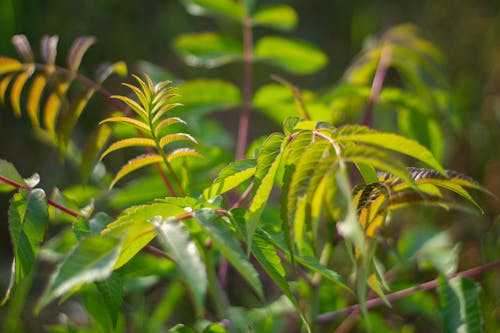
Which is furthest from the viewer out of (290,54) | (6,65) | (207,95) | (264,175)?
(290,54)

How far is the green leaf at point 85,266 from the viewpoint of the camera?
502 mm

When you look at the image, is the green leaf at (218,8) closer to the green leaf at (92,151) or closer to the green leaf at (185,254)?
the green leaf at (92,151)

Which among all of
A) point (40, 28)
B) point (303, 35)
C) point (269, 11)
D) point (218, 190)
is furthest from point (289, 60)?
point (303, 35)

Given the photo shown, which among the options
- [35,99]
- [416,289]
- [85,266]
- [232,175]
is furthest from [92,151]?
[416,289]

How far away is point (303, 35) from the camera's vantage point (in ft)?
9.51

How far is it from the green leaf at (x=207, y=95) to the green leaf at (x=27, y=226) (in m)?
0.47

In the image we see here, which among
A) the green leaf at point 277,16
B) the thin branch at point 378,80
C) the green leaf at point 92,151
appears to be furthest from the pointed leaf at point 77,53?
the thin branch at point 378,80

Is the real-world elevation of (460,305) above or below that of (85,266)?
below

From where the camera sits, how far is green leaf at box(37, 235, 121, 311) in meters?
0.50

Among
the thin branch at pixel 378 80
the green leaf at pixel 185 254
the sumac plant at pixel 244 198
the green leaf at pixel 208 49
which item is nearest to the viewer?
the green leaf at pixel 185 254

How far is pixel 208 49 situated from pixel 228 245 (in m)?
0.79

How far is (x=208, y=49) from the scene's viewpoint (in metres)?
1.29

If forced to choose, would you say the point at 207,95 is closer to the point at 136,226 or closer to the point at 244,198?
the point at 244,198

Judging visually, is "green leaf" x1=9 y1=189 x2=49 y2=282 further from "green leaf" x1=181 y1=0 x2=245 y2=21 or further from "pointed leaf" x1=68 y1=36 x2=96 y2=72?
"green leaf" x1=181 y1=0 x2=245 y2=21
